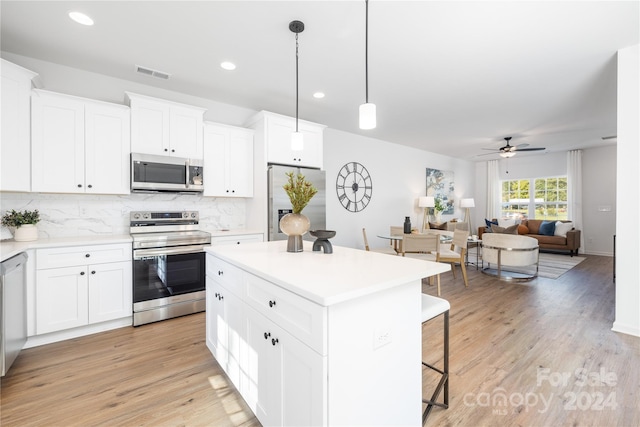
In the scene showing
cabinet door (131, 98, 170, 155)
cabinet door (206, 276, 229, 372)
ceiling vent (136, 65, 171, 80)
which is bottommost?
cabinet door (206, 276, 229, 372)

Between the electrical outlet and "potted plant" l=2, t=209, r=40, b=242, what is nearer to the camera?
the electrical outlet

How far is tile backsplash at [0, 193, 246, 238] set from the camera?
2.86 meters

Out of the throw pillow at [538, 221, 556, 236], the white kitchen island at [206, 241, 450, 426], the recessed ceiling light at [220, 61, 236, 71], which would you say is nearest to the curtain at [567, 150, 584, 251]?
the throw pillow at [538, 221, 556, 236]

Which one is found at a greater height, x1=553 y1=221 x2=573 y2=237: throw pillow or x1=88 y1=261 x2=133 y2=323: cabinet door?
x1=553 y1=221 x2=573 y2=237: throw pillow

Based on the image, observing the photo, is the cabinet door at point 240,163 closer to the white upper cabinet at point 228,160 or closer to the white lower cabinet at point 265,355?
the white upper cabinet at point 228,160

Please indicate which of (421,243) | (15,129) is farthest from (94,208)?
(421,243)

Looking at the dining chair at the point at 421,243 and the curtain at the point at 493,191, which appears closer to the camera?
the dining chair at the point at 421,243

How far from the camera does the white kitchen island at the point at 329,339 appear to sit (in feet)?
3.67

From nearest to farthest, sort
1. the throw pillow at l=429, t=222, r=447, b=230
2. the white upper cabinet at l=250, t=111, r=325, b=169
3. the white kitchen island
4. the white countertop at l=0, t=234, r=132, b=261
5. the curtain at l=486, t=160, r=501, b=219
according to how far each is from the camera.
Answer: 1. the white kitchen island
2. the white countertop at l=0, t=234, r=132, b=261
3. the white upper cabinet at l=250, t=111, r=325, b=169
4. the throw pillow at l=429, t=222, r=447, b=230
5. the curtain at l=486, t=160, r=501, b=219

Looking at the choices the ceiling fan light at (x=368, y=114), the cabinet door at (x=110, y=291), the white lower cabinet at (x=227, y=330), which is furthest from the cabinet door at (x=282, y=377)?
the cabinet door at (x=110, y=291)

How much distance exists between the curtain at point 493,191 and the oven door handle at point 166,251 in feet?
28.2

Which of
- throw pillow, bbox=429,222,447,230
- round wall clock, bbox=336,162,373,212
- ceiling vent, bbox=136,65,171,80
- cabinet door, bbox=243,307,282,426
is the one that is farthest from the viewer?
throw pillow, bbox=429,222,447,230

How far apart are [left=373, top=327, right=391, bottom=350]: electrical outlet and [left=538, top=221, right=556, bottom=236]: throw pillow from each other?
26.5 ft

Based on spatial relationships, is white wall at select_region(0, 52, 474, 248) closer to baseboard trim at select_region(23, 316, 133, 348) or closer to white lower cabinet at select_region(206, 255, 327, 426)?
baseboard trim at select_region(23, 316, 133, 348)
